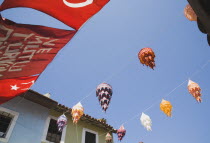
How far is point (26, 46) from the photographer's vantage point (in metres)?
4.23

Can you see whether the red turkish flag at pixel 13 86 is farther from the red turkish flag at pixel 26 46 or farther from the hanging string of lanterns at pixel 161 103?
the hanging string of lanterns at pixel 161 103

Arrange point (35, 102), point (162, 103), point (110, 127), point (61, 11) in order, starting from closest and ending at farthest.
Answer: point (61, 11)
point (162, 103)
point (35, 102)
point (110, 127)

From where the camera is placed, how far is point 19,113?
35.7ft

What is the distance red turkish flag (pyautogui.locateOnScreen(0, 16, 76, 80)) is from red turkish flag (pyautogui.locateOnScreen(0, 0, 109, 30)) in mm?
389

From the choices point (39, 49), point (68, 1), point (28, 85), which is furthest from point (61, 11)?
point (28, 85)

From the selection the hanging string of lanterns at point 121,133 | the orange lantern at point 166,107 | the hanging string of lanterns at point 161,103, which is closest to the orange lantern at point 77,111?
the hanging string of lanterns at point 161,103

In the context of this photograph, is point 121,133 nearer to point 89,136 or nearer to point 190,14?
point 89,136

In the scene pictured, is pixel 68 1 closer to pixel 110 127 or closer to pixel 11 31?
pixel 11 31

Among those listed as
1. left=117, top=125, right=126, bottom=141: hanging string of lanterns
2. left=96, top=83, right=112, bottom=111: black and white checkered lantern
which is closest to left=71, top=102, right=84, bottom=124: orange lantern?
left=96, top=83, right=112, bottom=111: black and white checkered lantern

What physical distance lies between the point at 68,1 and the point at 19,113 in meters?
8.99

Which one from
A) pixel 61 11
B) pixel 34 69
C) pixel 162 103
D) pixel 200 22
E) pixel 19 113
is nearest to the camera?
pixel 200 22

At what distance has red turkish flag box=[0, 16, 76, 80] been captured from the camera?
13.0 feet

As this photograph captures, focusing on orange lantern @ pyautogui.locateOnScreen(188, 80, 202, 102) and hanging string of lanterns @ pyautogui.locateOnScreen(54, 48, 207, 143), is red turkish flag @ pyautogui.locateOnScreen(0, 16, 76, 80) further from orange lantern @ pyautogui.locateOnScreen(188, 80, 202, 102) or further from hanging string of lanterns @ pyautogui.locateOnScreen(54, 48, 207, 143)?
orange lantern @ pyautogui.locateOnScreen(188, 80, 202, 102)

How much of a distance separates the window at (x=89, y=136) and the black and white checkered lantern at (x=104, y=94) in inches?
205
